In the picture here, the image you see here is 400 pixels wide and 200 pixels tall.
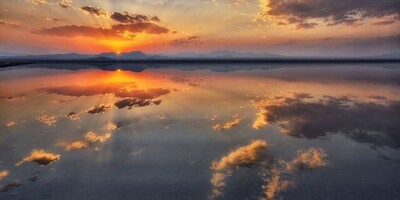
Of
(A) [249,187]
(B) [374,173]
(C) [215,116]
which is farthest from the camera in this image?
(C) [215,116]

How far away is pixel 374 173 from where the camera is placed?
29.6ft

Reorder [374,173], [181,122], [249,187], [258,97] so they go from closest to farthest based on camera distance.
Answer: [249,187]
[374,173]
[181,122]
[258,97]

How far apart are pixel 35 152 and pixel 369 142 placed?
1216 centimetres

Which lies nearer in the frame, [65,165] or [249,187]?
[249,187]

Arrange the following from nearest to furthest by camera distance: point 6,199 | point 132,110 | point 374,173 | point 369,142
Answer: point 6,199 < point 374,173 < point 369,142 < point 132,110

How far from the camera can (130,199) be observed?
289 inches

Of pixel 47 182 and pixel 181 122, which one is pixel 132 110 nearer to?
pixel 181 122

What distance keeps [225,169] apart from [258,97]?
15.5 metres

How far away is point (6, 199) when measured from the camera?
725 cm

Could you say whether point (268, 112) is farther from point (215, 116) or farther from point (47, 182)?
point (47, 182)

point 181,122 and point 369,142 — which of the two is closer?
point 369,142

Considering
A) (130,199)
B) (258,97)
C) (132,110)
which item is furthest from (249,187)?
(258,97)

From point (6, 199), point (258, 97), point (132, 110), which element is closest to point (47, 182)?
point (6, 199)

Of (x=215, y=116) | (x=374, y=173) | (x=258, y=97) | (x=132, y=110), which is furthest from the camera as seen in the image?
(x=258, y=97)
